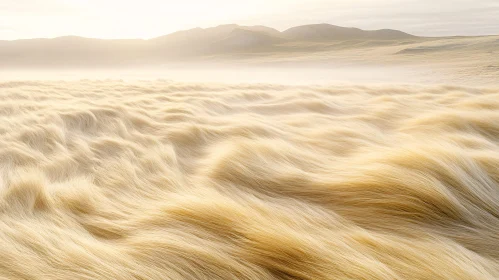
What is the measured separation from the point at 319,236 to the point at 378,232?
0.14m

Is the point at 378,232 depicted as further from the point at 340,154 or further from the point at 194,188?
the point at 340,154

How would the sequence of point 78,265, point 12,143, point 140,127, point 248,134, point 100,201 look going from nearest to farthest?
1. point 78,265
2. point 100,201
3. point 12,143
4. point 248,134
5. point 140,127

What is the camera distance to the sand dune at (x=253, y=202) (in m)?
0.65

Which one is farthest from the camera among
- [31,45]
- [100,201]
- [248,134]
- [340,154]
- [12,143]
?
[31,45]

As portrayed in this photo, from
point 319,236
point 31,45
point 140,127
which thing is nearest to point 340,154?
point 319,236

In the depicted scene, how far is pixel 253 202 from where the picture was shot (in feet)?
3.00

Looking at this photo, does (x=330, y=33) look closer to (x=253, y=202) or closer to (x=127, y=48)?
(x=127, y=48)

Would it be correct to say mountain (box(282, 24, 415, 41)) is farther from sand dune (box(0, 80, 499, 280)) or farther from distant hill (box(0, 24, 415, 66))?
sand dune (box(0, 80, 499, 280))

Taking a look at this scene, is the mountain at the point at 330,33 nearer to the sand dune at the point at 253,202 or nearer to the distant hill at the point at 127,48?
the distant hill at the point at 127,48

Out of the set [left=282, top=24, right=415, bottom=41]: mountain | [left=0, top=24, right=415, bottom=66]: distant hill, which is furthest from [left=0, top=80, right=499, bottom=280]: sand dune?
[left=282, top=24, right=415, bottom=41]: mountain

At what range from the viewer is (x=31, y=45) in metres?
48.9

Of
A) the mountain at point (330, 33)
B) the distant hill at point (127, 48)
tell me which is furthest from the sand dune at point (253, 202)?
the mountain at point (330, 33)

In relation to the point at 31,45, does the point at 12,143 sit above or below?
below

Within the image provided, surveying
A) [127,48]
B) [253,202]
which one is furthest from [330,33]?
[253,202]
